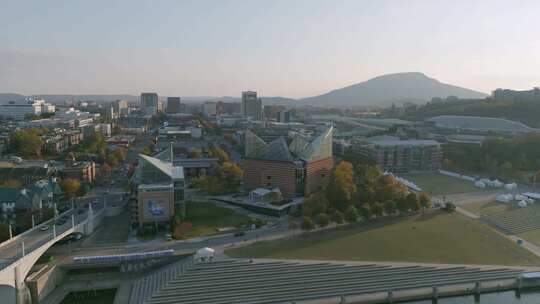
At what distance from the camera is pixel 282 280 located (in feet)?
63.4

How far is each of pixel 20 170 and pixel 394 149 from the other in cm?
3853

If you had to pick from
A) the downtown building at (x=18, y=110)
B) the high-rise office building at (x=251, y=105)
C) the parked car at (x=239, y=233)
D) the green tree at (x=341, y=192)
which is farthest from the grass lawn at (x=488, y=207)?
the downtown building at (x=18, y=110)

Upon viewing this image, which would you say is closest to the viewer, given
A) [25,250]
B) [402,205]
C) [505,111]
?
[25,250]

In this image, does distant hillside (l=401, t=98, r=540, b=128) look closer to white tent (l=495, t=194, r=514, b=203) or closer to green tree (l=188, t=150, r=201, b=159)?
white tent (l=495, t=194, r=514, b=203)

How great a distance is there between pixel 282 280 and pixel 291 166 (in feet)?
50.0

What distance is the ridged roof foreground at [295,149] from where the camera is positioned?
3500 centimetres

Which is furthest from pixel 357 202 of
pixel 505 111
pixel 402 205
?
pixel 505 111

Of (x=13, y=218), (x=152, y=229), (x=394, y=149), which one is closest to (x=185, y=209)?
(x=152, y=229)

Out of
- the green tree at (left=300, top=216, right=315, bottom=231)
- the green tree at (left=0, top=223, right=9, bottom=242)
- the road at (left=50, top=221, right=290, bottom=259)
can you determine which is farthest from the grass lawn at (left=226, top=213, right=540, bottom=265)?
the green tree at (left=0, top=223, right=9, bottom=242)

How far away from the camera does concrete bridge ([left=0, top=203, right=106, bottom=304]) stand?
1772 centimetres

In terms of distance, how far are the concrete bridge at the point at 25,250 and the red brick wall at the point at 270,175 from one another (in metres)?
13.5

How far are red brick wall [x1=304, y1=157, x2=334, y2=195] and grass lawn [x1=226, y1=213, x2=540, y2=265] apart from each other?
8556 mm

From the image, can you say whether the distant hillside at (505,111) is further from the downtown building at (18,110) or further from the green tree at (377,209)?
the downtown building at (18,110)

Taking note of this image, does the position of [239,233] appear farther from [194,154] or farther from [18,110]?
[18,110]
